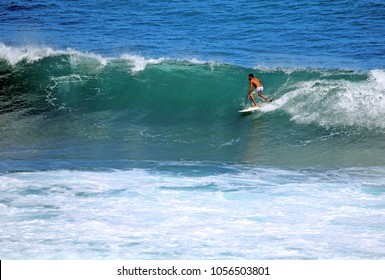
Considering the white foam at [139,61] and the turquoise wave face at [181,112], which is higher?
the white foam at [139,61]

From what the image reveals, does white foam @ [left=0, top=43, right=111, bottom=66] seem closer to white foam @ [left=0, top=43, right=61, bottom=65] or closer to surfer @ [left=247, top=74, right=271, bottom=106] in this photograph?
white foam @ [left=0, top=43, right=61, bottom=65]

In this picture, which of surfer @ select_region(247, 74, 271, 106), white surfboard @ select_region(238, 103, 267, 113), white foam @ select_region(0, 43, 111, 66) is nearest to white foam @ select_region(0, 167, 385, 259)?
surfer @ select_region(247, 74, 271, 106)

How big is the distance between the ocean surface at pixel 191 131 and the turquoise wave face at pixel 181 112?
55 mm

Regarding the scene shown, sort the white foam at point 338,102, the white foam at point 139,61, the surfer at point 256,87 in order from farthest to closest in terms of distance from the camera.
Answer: the white foam at point 139,61 < the surfer at point 256,87 < the white foam at point 338,102

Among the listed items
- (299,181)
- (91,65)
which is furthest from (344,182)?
(91,65)

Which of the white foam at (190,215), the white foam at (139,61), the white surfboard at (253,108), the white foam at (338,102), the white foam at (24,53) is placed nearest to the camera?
the white foam at (190,215)

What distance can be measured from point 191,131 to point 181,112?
1.61 metres

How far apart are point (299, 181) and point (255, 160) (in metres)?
1.85

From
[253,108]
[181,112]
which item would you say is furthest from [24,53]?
[253,108]

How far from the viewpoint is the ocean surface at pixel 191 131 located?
8.54 metres

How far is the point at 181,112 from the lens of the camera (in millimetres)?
16891

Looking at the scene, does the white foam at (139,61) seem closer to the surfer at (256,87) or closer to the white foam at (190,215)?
the surfer at (256,87)

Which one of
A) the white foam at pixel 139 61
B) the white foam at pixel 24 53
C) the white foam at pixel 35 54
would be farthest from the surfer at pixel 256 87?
the white foam at pixel 24 53

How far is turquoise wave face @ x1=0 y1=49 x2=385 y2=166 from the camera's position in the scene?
43.9 feet
